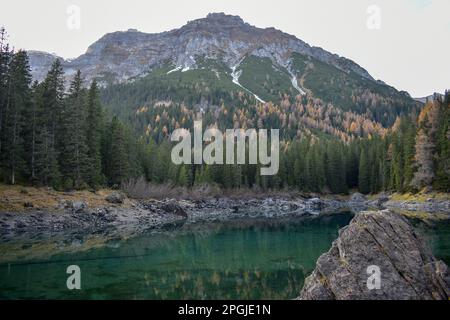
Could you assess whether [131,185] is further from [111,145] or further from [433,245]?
[433,245]

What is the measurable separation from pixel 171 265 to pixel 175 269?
134 centimetres

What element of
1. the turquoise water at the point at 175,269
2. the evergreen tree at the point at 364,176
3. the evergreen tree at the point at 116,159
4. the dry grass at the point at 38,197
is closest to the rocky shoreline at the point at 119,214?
the dry grass at the point at 38,197

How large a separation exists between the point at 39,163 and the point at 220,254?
3046cm

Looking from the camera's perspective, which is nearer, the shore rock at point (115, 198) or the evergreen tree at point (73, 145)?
the shore rock at point (115, 198)

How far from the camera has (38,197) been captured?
43688mm

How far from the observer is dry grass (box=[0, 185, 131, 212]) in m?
40.0

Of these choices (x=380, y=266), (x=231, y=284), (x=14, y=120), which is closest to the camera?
(x=380, y=266)

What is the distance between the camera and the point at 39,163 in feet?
159

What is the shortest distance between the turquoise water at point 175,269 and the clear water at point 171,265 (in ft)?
0.14

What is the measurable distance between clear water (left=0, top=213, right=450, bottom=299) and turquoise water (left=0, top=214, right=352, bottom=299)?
0.14ft

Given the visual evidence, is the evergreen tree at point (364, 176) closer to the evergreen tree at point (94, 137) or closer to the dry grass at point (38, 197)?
the evergreen tree at point (94, 137)

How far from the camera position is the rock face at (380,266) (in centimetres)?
1360

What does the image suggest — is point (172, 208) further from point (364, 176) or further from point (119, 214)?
point (364, 176)

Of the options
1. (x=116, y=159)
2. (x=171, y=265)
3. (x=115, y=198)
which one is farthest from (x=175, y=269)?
(x=116, y=159)
